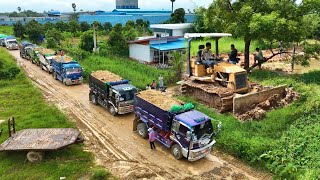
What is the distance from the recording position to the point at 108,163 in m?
12.5

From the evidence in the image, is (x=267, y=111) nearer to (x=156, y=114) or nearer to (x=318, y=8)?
(x=156, y=114)

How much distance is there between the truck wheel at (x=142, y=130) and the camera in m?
14.4

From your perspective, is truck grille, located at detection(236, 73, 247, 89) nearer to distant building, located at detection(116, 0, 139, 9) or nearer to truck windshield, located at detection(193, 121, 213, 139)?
truck windshield, located at detection(193, 121, 213, 139)

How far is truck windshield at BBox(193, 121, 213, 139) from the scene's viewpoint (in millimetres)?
11919

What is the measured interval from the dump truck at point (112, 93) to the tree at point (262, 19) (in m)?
8.79

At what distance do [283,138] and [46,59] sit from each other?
21808mm

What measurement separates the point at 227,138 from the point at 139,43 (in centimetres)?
1914

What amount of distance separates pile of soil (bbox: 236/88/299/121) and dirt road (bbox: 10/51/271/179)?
3623 millimetres

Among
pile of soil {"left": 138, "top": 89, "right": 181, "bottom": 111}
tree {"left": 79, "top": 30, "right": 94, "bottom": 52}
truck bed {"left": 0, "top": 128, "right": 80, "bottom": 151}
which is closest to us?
truck bed {"left": 0, "top": 128, "right": 80, "bottom": 151}

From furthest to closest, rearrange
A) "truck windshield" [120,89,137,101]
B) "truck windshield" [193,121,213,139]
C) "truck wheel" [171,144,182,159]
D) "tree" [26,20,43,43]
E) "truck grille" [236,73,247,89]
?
"tree" [26,20,43,43] < "truck grille" [236,73,247,89] < "truck windshield" [120,89,137,101] < "truck wheel" [171,144,182,159] < "truck windshield" [193,121,213,139]

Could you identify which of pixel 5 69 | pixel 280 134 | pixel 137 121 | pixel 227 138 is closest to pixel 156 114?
pixel 137 121

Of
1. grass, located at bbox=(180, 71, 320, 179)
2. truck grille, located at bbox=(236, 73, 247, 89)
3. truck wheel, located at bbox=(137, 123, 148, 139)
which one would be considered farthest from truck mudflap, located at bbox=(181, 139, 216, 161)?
truck grille, located at bbox=(236, 73, 247, 89)

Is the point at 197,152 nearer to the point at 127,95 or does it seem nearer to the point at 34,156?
the point at 127,95

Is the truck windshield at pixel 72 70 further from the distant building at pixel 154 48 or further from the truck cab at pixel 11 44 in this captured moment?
the truck cab at pixel 11 44
